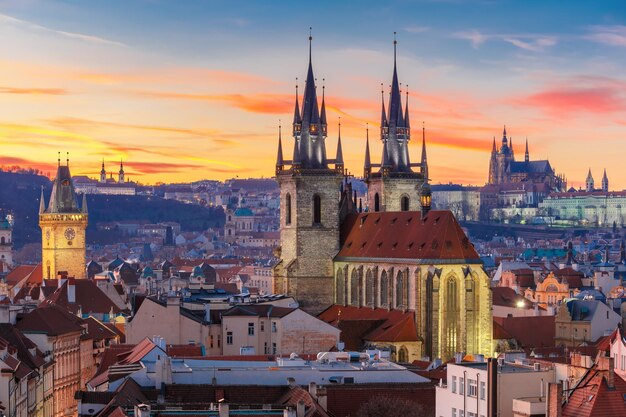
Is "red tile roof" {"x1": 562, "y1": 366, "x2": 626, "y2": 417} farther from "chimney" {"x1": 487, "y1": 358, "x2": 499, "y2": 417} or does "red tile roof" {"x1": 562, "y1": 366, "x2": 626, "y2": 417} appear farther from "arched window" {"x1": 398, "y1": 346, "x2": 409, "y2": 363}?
"arched window" {"x1": 398, "y1": 346, "x2": 409, "y2": 363}

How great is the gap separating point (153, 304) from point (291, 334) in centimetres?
777

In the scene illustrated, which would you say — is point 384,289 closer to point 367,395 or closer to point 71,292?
point 71,292

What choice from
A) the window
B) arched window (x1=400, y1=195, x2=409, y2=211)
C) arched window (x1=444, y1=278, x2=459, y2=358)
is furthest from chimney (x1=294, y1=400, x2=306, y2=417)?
arched window (x1=400, y1=195, x2=409, y2=211)

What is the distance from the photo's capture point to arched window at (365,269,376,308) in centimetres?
10262

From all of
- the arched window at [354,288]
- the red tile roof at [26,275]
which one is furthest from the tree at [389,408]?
the red tile roof at [26,275]

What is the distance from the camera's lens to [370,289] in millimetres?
103500

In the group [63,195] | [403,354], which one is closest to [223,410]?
[403,354]

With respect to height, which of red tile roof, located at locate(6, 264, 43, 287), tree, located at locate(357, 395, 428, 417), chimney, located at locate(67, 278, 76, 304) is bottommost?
tree, located at locate(357, 395, 428, 417)

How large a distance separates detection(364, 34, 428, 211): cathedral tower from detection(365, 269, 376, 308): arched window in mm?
11965

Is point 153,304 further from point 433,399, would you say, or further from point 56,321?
point 433,399

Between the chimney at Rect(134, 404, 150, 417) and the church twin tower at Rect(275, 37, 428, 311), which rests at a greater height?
the church twin tower at Rect(275, 37, 428, 311)

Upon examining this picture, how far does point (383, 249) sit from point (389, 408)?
52014 millimetres

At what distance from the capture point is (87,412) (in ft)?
175

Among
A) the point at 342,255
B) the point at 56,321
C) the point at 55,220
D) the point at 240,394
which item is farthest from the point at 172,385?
the point at 55,220
